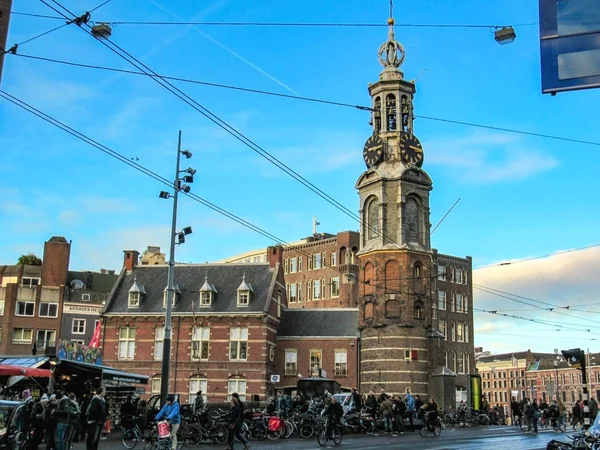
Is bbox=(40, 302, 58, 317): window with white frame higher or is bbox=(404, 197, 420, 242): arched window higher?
bbox=(404, 197, 420, 242): arched window

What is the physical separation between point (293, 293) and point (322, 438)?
6559 cm

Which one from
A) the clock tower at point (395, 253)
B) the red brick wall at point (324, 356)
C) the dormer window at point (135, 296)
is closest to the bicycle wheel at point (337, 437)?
the clock tower at point (395, 253)

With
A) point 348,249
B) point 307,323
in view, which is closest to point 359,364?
point 307,323

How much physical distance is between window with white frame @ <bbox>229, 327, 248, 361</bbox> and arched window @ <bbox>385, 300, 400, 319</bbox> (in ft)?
35.6

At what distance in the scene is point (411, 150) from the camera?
188ft

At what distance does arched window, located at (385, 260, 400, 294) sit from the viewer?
54500 millimetres

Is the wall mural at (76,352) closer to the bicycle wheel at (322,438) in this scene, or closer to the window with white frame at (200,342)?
the bicycle wheel at (322,438)

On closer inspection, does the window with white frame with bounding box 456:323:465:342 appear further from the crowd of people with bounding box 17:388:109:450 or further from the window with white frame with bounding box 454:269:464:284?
the crowd of people with bounding box 17:388:109:450

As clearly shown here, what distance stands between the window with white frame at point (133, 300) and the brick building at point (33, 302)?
867 cm

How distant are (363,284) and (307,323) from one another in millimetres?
6271

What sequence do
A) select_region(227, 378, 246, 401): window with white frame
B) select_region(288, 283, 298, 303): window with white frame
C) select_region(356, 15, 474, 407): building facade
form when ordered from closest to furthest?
select_region(356, 15, 474, 407): building facade < select_region(227, 378, 246, 401): window with white frame < select_region(288, 283, 298, 303): window with white frame

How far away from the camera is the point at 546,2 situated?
11633mm

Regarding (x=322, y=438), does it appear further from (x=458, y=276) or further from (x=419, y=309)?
Result: (x=458, y=276)

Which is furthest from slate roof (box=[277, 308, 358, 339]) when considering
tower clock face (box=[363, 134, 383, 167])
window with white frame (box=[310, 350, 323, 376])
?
tower clock face (box=[363, 134, 383, 167])
